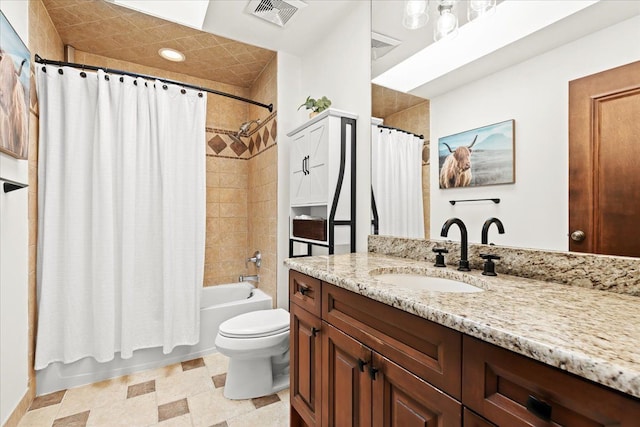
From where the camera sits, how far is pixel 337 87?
211 centimetres

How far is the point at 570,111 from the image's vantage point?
0.93m

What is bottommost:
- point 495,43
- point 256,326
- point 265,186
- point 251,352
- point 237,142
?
point 251,352

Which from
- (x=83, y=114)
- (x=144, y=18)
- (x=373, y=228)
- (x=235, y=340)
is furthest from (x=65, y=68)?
(x=373, y=228)

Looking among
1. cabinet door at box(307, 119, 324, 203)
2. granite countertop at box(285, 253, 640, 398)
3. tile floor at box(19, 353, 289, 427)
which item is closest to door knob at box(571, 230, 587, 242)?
granite countertop at box(285, 253, 640, 398)

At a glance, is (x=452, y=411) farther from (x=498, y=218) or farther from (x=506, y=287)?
(x=498, y=218)

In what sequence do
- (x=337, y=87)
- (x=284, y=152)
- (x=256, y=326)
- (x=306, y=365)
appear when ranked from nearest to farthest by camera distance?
(x=306, y=365) → (x=256, y=326) → (x=337, y=87) → (x=284, y=152)

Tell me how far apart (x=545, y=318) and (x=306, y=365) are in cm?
95

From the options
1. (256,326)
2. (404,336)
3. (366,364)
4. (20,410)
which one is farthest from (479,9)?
(20,410)

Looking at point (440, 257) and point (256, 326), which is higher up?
point (440, 257)

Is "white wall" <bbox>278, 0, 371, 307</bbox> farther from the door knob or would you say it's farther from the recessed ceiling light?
the door knob

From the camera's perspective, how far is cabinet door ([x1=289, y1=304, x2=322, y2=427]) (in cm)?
116

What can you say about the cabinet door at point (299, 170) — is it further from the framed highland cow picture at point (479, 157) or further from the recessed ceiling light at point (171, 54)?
the recessed ceiling light at point (171, 54)

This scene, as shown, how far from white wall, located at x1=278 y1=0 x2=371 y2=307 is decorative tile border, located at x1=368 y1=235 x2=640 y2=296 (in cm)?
71

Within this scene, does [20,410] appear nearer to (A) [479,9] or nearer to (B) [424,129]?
(B) [424,129]
